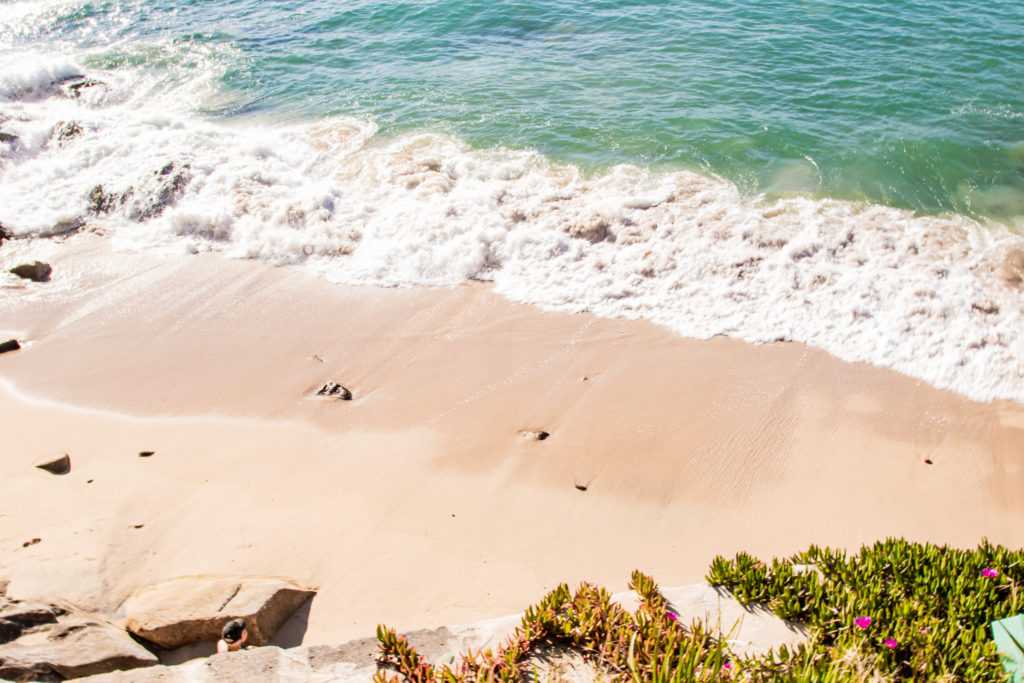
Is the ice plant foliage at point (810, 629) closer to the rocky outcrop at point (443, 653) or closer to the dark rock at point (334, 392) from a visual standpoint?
the rocky outcrop at point (443, 653)

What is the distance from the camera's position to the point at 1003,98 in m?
12.4

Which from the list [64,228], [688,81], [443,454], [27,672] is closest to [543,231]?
[443,454]

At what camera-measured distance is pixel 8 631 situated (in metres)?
4.17

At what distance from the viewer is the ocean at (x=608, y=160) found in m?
8.45

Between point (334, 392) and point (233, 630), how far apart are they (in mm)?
3106

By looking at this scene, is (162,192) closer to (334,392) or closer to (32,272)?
(32,272)

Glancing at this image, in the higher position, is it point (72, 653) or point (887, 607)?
point (72, 653)

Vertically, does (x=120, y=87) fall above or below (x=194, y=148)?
above

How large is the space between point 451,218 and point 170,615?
6965 mm

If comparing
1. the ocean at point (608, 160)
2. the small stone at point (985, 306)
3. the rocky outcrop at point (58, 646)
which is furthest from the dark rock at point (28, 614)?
the small stone at point (985, 306)

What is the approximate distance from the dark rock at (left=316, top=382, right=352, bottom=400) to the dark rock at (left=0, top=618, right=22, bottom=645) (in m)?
3.41

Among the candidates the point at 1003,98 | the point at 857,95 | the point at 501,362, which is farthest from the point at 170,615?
the point at 1003,98

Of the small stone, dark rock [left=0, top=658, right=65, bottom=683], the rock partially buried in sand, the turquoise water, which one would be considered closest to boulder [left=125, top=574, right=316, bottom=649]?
dark rock [left=0, top=658, right=65, bottom=683]

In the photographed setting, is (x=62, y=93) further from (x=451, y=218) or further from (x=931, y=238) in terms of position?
(x=931, y=238)
